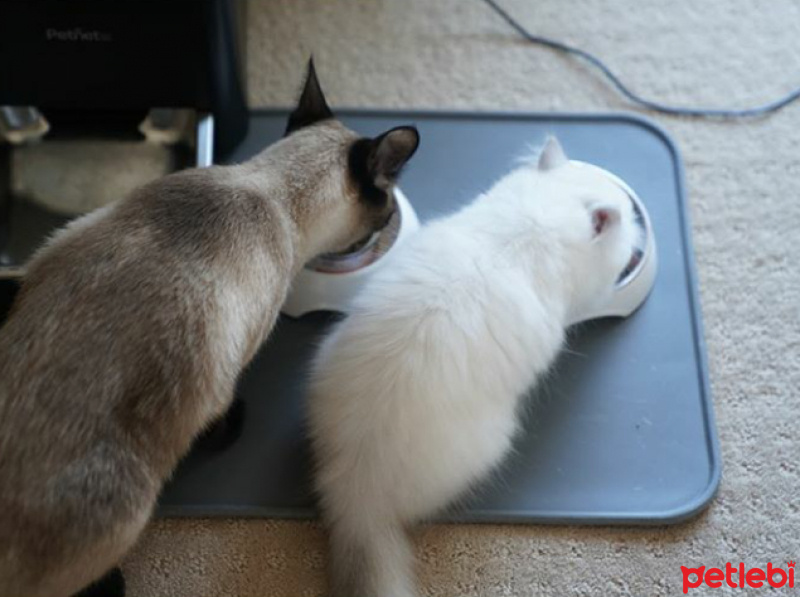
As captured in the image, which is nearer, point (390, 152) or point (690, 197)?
point (390, 152)

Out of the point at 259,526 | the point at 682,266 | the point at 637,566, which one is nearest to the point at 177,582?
the point at 259,526

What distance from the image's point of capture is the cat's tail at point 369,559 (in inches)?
43.6

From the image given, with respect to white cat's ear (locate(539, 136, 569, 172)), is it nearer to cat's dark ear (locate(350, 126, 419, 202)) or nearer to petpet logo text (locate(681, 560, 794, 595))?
cat's dark ear (locate(350, 126, 419, 202))

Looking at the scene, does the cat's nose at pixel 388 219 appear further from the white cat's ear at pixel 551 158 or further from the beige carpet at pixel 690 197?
the beige carpet at pixel 690 197

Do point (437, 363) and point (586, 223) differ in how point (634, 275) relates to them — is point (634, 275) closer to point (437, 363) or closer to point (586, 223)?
point (586, 223)

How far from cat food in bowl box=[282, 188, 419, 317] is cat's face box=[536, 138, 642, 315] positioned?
0.22 metres

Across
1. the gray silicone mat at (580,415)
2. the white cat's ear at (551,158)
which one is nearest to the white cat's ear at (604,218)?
the white cat's ear at (551,158)

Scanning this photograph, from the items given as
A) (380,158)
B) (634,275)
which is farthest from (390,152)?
(634,275)

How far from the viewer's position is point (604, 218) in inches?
47.3

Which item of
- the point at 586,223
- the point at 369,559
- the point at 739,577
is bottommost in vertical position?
the point at 739,577

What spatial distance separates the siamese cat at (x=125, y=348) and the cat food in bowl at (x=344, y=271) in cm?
19

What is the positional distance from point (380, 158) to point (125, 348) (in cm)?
41

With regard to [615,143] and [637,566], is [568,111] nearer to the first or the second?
[615,143]

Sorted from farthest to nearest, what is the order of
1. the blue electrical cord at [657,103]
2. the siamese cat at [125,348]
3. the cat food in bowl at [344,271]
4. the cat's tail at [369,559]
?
the blue electrical cord at [657,103] < the cat food in bowl at [344,271] < the cat's tail at [369,559] < the siamese cat at [125,348]
